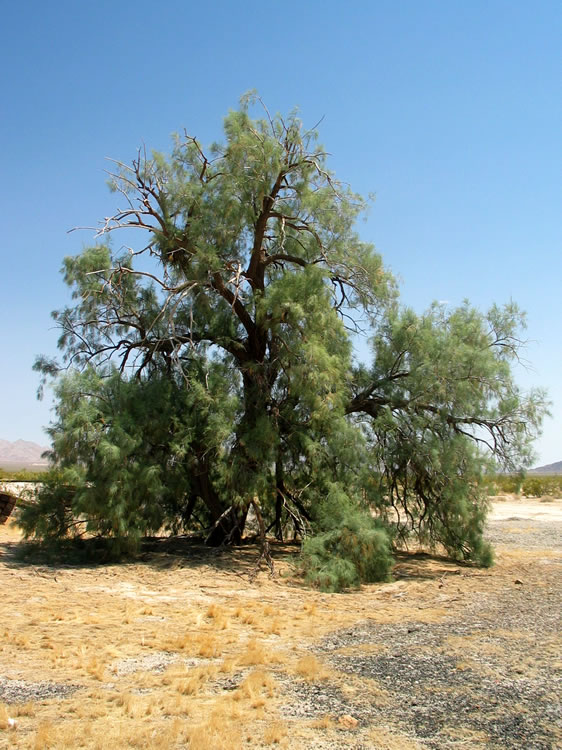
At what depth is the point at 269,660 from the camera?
6.54 metres

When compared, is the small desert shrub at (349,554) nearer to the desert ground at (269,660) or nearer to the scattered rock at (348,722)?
the desert ground at (269,660)

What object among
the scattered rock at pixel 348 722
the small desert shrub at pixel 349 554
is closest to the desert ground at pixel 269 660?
the scattered rock at pixel 348 722

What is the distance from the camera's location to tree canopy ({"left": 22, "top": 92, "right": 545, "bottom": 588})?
1233 centimetres

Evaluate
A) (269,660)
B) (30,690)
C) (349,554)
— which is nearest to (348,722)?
(269,660)

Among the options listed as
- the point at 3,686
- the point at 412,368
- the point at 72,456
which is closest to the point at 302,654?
the point at 3,686

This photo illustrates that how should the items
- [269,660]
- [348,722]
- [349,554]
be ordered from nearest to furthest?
[348,722]
[269,660]
[349,554]

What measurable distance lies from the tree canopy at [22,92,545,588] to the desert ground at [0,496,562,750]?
163 cm

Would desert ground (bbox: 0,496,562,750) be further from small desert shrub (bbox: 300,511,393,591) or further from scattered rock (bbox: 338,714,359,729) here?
small desert shrub (bbox: 300,511,393,591)

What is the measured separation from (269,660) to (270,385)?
24.9 ft


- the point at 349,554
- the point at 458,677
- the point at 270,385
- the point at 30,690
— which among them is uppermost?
the point at 270,385

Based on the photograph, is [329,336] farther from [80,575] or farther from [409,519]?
[80,575]

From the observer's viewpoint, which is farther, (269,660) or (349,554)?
(349,554)

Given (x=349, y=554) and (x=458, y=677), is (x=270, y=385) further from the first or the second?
(x=458, y=677)

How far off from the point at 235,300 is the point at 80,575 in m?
6.22
